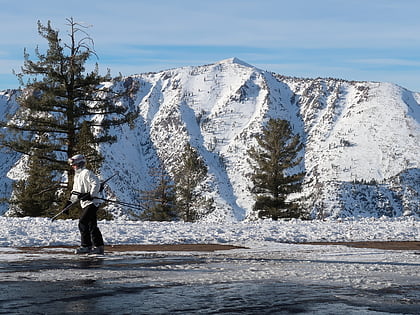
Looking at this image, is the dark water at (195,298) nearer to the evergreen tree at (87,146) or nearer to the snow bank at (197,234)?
the snow bank at (197,234)

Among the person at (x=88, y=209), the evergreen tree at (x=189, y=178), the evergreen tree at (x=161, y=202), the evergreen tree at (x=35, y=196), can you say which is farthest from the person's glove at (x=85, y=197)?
the evergreen tree at (x=189, y=178)

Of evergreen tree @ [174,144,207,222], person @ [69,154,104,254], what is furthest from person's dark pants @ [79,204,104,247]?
evergreen tree @ [174,144,207,222]

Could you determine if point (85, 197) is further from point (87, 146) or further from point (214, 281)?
point (87, 146)

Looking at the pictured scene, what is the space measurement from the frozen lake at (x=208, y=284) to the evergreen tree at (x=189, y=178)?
4268cm

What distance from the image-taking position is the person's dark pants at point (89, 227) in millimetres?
13625

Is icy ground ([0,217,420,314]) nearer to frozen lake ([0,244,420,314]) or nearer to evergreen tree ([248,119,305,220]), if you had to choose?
frozen lake ([0,244,420,314])

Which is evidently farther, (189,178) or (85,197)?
(189,178)

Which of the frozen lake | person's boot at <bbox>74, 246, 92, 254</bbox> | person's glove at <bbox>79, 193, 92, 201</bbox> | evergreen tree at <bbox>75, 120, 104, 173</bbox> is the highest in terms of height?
evergreen tree at <bbox>75, 120, 104, 173</bbox>

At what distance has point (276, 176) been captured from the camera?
157ft

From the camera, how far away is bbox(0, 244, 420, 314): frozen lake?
654cm

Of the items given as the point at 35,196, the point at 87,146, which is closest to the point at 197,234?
the point at 87,146

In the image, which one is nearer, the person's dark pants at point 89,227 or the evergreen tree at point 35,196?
the person's dark pants at point 89,227

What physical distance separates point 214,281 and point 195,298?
1541 millimetres

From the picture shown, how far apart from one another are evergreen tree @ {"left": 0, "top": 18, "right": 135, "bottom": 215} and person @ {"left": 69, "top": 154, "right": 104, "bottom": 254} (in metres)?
20.8
